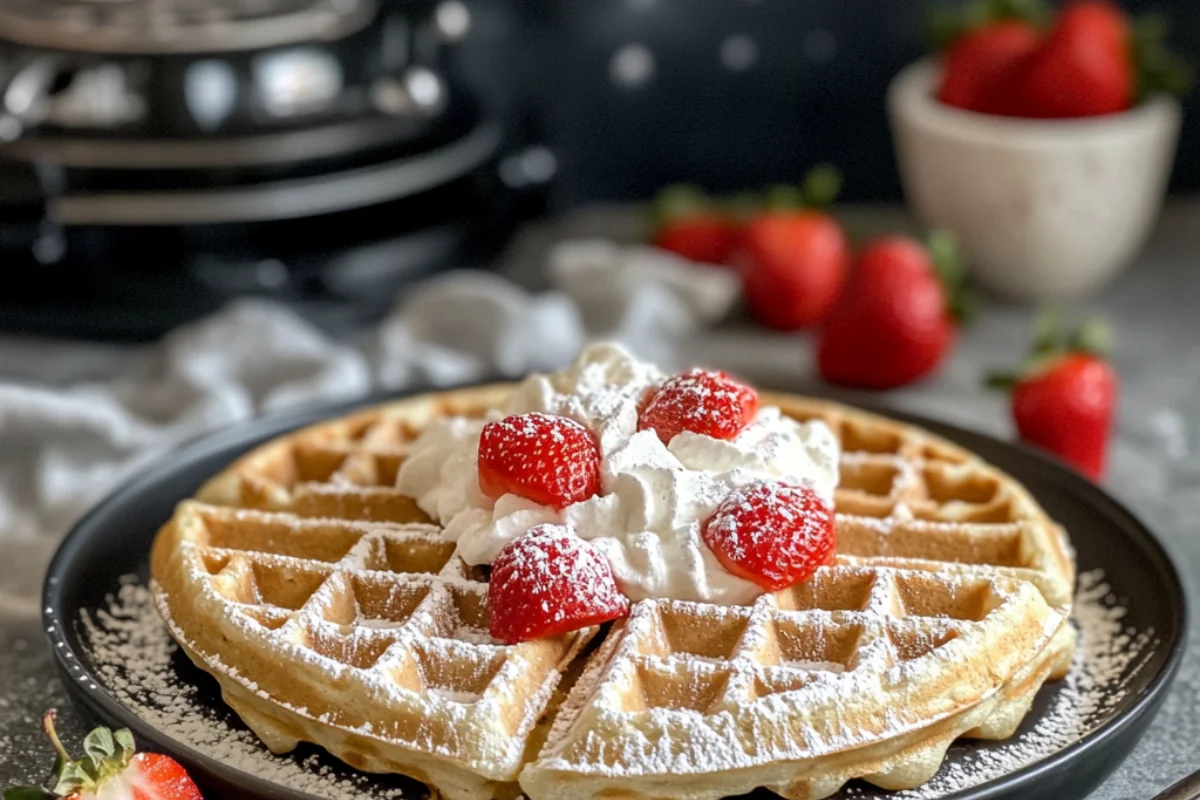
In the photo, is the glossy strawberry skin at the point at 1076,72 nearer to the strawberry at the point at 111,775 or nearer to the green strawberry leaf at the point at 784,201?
the green strawberry leaf at the point at 784,201

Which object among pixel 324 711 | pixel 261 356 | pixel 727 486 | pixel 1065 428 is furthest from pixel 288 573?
pixel 1065 428

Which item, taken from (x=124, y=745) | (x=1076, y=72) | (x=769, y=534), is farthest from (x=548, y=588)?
(x=1076, y=72)

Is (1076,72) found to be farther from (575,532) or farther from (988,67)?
(575,532)

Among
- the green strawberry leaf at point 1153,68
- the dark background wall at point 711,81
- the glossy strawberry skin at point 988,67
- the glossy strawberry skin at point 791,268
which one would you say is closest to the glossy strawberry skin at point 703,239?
the glossy strawberry skin at point 791,268

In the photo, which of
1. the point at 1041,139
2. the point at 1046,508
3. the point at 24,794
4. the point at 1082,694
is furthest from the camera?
the point at 1041,139

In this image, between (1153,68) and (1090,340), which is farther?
(1153,68)
